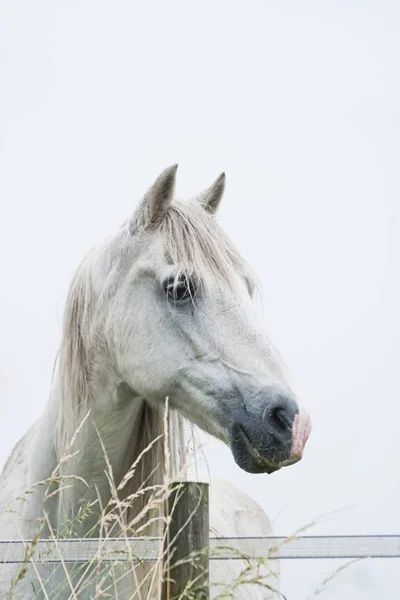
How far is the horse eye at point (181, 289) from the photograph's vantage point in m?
3.44

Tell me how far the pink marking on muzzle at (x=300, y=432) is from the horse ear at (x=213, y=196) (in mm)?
1475

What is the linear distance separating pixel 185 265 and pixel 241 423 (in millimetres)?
761

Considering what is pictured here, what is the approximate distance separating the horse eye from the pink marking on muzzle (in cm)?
79

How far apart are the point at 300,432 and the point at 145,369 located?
817mm

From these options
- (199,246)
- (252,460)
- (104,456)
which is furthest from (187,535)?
(199,246)

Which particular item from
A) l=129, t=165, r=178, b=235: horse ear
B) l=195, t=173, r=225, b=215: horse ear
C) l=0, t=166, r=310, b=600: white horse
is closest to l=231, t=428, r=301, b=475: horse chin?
l=0, t=166, r=310, b=600: white horse

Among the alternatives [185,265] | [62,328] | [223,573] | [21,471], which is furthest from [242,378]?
[223,573]

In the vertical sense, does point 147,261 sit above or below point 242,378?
above

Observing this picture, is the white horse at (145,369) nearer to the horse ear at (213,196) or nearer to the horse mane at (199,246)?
the horse mane at (199,246)

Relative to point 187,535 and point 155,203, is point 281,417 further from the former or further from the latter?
point 155,203

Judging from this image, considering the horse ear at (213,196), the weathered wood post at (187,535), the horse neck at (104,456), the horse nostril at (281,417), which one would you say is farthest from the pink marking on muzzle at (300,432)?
the horse ear at (213,196)

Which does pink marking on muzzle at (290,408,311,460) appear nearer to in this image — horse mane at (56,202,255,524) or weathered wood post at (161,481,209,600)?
weathered wood post at (161,481,209,600)

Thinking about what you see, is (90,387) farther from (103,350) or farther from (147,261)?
(147,261)

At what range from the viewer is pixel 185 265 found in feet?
11.4
